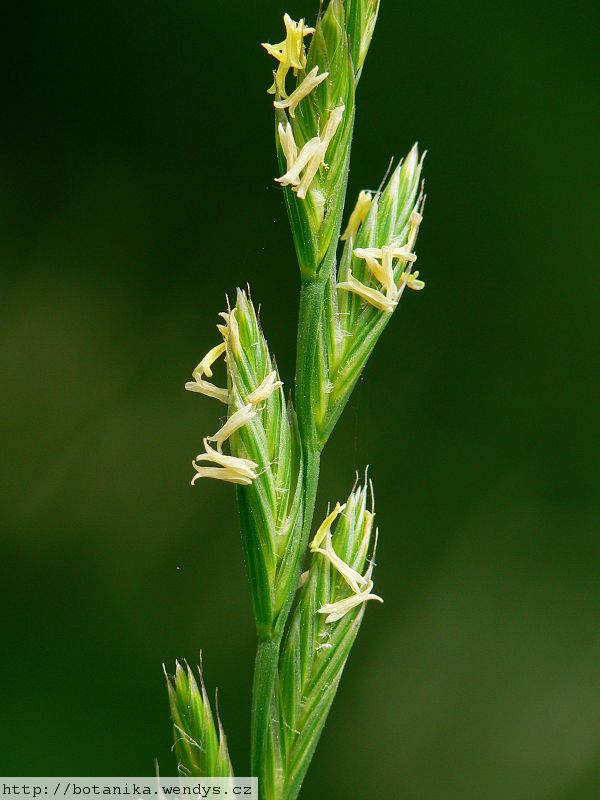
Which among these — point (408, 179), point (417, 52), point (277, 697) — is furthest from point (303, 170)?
point (417, 52)

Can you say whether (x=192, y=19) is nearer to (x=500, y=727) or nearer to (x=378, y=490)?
(x=378, y=490)

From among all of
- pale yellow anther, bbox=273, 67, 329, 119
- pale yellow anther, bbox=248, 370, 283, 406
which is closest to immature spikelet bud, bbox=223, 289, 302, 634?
pale yellow anther, bbox=248, 370, 283, 406

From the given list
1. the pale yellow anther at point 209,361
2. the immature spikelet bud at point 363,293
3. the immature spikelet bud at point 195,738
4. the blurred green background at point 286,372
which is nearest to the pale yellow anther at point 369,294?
the immature spikelet bud at point 363,293

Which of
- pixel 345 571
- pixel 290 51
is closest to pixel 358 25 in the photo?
pixel 290 51

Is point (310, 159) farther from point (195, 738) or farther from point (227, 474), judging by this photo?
point (195, 738)

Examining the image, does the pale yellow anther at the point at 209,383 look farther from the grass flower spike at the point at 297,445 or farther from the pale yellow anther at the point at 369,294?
the pale yellow anther at the point at 369,294

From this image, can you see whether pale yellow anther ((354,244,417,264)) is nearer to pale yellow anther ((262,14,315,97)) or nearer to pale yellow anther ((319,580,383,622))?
pale yellow anther ((262,14,315,97))

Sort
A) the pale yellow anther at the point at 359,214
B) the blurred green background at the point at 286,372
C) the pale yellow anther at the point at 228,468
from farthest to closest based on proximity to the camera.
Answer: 1. the blurred green background at the point at 286,372
2. the pale yellow anther at the point at 359,214
3. the pale yellow anther at the point at 228,468
